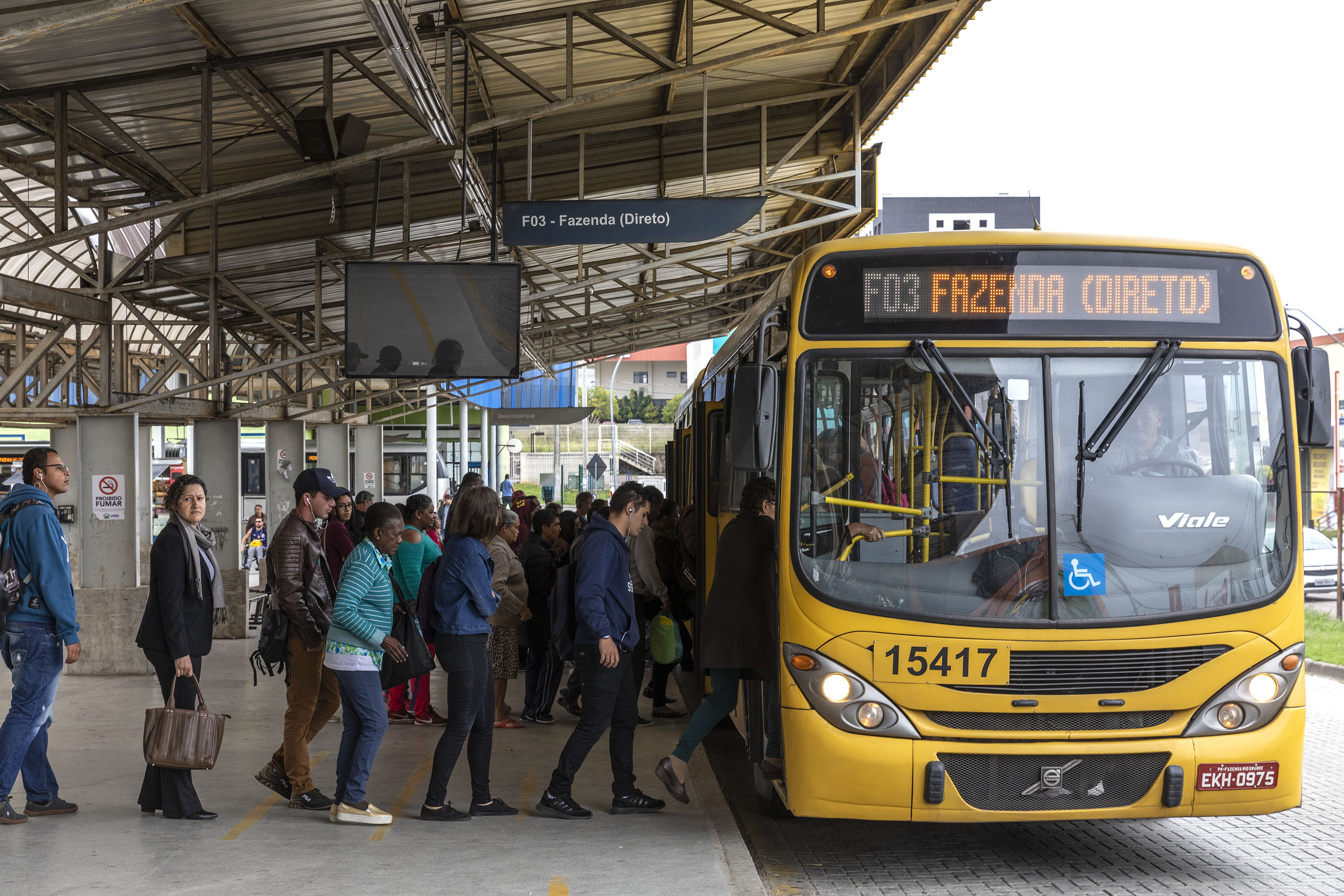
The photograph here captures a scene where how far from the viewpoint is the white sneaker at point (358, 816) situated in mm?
6500

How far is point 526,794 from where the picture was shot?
292 inches

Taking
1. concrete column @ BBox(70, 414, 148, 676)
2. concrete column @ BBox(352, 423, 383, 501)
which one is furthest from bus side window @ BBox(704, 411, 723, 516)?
concrete column @ BBox(352, 423, 383, 501)

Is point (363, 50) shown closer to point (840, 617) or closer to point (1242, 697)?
point (840, 617)

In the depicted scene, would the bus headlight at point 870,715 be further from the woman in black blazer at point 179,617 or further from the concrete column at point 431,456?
the concrete column at point 431,456

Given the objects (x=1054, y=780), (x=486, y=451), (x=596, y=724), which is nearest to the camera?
(x=1054, y=780)

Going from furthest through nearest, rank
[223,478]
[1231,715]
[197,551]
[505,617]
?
[223,478] → [505,617] → [197,551] → [1231,715]

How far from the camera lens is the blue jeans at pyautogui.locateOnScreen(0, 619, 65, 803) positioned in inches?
251

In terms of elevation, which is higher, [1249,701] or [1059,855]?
[1249,701]

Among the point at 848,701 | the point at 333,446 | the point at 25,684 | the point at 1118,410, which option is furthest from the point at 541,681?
the point at 333,446

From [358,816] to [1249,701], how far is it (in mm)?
4457

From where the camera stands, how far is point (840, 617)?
5.65m

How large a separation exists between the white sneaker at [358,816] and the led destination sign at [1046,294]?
3.64m

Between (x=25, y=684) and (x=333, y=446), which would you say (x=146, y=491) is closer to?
(x=333, y=446)

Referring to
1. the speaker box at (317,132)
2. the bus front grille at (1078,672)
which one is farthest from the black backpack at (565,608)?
the speaker box at (317,132)
